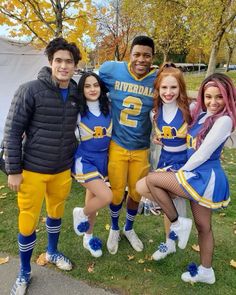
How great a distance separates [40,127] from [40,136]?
7 centimetres

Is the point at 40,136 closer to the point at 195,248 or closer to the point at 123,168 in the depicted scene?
the point at 123,168

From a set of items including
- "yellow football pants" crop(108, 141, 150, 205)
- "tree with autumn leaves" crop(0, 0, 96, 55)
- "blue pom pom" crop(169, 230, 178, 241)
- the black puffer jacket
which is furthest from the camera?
"tree with autumn leaves" crop(0, 0, 96, 55)

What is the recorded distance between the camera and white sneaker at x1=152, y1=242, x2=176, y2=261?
327 centimetres

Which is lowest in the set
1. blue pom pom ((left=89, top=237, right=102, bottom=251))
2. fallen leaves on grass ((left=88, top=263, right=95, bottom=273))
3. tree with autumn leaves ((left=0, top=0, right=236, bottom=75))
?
fallen leaves on grass ((left=88, top=263, right=95, bottom=273))

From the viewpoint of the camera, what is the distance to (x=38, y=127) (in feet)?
8.80

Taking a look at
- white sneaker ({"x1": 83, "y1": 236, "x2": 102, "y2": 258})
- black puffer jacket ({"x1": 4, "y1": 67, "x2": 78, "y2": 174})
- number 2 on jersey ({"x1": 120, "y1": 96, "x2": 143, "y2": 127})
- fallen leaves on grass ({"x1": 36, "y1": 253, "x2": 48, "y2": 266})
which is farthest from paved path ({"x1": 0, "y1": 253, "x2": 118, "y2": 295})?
number 2 on jersey ({"x1": 120, "y1": 96, "x2": 143, "y2": 127})

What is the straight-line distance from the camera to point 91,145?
124 inches

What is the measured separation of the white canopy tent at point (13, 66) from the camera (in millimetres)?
6355

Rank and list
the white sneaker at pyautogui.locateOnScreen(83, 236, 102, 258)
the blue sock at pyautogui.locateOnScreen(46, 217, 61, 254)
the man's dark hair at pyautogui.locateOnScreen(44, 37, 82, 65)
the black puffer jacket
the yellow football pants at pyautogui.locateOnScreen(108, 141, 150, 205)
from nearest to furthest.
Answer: the black puffer jacket → the man's dark hair at pyautogui.locateOnScreen(44, 37, 82, 65) → the blue sock at pyautogui.locateOnScreen(46, 217, 61, 254) → the yellow football pants at pyautogui.locateOnScreen(108, 141, 150, 205) → the white sneaker at pyautogui.locateOnScreen(83, 236, 102, 258)

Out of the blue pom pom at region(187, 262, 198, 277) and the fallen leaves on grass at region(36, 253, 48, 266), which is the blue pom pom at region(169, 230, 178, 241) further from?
the fallen leaves on grass at region(36, 253, 48, 266)

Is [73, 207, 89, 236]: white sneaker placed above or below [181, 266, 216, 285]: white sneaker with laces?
above

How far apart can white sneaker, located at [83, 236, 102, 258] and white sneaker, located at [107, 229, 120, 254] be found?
11 centimetres

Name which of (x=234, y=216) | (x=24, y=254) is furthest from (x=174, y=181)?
(x=234, y=216)

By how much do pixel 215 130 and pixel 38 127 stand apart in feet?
4.65
